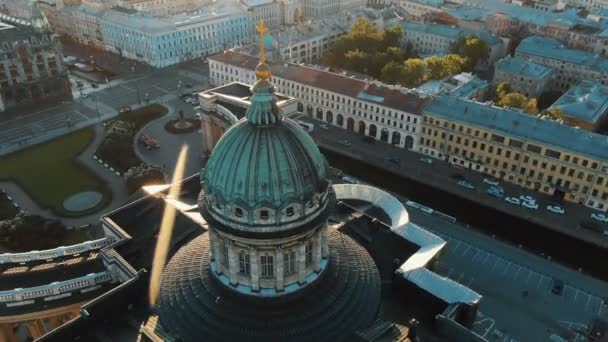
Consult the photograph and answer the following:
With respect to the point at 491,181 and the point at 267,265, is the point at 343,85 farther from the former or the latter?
the point at 267,265

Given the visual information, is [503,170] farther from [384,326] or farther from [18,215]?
[18,215]

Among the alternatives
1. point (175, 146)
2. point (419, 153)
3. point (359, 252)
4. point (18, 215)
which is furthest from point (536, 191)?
point (18, 215)

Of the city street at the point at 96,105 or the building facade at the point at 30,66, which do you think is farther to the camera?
the building facade at the point at 30,66

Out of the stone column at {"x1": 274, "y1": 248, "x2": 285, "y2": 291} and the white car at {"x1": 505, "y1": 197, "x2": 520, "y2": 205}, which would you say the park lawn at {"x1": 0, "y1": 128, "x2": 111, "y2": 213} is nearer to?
the stone column at {"x1": 274, "y1": 248, "x2": 285, "y2": 291}

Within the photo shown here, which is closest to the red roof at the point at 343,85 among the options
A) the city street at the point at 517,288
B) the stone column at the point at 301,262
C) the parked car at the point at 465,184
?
the parked car at the point at 465,184

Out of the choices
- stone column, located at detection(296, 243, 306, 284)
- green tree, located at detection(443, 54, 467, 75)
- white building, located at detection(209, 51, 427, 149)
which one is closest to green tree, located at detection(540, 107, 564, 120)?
white building, located at detection(209, 51, 427, 149)

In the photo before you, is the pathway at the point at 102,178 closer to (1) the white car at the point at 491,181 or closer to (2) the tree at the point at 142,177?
(2) the tree at the point at 142,177
